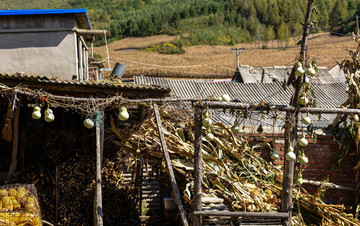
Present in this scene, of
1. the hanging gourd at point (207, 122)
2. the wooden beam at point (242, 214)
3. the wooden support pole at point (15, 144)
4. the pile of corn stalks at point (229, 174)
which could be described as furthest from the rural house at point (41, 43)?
the wooden beam at point (242, 214)

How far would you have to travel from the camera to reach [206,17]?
75.1 meters

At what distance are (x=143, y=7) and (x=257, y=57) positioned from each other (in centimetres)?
4756

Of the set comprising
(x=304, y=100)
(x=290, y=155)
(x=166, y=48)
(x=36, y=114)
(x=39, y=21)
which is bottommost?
(x=166, y=48)

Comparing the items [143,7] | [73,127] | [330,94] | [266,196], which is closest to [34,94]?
[73,127]

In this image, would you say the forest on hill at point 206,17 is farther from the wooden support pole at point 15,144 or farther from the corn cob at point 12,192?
the corn cob at point 12,192

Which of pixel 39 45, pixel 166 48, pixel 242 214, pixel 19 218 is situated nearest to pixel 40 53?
pixel 39 45

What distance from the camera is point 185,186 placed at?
19.8ft

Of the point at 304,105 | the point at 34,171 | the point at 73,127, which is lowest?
the point at 34,171

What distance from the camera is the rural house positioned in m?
8.89

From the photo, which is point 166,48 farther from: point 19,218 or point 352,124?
point 19,218

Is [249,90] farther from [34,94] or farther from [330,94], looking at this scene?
[34,94]

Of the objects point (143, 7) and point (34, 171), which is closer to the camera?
point (34, 171)

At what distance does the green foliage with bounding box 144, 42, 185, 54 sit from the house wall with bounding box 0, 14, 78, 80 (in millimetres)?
43528

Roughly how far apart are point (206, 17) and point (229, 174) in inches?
2839
